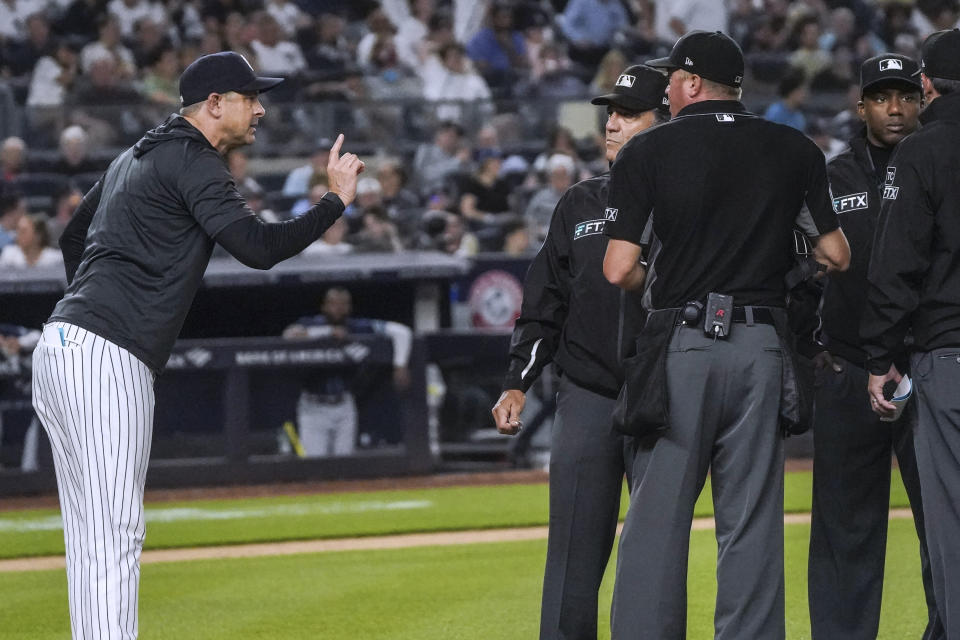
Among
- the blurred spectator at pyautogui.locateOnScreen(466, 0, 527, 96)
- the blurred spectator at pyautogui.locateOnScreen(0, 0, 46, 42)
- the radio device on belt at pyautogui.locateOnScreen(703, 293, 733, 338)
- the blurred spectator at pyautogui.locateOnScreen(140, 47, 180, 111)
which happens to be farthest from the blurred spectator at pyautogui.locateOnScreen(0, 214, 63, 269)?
the radio device on belt at pyautogui.locateOnScreen(703, 293, 733, 338)

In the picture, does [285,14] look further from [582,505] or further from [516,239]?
[582,505]

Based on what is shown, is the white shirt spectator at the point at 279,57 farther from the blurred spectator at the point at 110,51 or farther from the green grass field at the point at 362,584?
the green grass field at the point at 362,584

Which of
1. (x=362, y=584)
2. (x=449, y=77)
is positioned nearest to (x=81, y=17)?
(x=449, y=77)

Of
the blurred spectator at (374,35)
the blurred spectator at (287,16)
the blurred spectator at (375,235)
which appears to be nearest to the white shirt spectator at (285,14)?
the blurred spectator at (287,16)

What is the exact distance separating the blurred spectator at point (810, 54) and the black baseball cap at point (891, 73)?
12.7 m

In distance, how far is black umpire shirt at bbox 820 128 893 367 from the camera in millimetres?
5082

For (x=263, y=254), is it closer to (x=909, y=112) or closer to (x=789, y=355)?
(x=789, y=355)

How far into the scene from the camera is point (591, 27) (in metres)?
18.4

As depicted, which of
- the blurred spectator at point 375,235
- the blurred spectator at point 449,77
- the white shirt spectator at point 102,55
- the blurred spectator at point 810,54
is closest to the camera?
the blurred spectator at point 375,235

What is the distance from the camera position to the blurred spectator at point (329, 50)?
1709 cm

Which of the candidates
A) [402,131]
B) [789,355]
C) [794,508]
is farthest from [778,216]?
[402,131]

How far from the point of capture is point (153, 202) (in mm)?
4250

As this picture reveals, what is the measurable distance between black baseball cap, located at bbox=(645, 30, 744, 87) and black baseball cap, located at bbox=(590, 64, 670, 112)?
1.75 feet

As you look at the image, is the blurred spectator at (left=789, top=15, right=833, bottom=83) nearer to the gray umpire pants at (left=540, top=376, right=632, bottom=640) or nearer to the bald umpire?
the gray umpire pants at (left=540, top=376, right=632, bottom=640)
